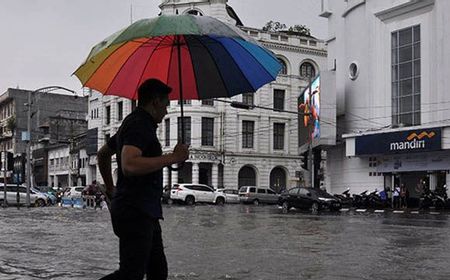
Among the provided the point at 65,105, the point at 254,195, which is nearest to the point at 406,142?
the point at 254,195

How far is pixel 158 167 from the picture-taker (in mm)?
4500

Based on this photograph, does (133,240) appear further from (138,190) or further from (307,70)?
(307,70)

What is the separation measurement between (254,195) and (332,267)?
4029cm

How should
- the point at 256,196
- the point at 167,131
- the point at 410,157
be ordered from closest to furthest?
the point at 410,157 → the point at 256,196 → the point at 167,131

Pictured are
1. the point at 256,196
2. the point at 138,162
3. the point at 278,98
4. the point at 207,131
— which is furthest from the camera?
the point at 278,98

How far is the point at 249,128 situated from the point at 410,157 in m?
25.6

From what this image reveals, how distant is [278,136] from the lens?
62.2m

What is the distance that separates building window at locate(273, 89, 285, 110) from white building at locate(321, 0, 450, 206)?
1746 centimetres

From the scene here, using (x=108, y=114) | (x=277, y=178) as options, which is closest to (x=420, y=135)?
(x=277, y=178)

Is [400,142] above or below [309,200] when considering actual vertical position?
above

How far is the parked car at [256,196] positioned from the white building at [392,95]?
776 centimetres

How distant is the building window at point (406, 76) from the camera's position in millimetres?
36375

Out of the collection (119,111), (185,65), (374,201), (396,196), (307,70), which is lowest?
(374,201)

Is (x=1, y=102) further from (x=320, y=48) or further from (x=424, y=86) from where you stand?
(x=424, y=86)
